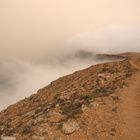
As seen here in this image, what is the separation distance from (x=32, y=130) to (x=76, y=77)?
17301 mm

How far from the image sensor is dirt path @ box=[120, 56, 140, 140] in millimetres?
43719

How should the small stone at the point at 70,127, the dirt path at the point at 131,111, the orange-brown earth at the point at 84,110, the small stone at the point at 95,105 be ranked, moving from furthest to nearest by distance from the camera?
the small stone at the point at 95,105, the small stone at the point at 70,127, the orange-brown earth at the point at 84,110, the dirt path at the point at 131,111

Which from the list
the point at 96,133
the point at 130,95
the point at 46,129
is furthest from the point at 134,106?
the point at 46,129

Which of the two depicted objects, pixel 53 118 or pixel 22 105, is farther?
pixel 22 105

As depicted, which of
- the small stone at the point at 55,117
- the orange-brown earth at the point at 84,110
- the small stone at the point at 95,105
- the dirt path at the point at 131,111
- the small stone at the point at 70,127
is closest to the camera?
the dirt path at the point at 131,111

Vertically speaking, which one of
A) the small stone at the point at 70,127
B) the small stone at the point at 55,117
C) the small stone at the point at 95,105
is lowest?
the small stone at the point at 70,127

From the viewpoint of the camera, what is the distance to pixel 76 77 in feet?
202

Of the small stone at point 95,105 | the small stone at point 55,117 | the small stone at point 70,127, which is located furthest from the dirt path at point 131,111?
the small stone at point 55,117

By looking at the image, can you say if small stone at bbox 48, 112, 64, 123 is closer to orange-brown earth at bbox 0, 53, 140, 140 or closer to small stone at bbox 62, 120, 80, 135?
orange-brown earth at bbox 0, 53, 140, 140

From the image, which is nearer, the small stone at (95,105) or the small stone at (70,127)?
the small stone at (70,127)

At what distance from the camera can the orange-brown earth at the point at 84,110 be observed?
44531 mm

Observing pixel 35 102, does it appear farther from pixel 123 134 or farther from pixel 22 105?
pixel 123 134

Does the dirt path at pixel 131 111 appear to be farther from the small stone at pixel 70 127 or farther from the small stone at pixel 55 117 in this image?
the small stone at pixel 55 117

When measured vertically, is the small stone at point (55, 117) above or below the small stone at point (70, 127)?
above
